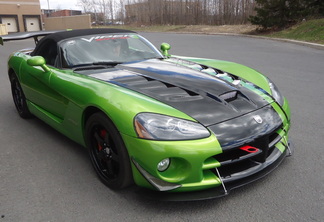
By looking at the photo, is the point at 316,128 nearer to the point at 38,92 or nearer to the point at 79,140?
the point at 79,140

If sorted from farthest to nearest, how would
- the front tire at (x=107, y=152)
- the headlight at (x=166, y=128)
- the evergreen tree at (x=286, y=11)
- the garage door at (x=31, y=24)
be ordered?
the garage door at (x=31, y=24) < the evergreen tree at (x=286, y=11) < the front tire at (x=107, y=152) < the headlight at (x=166, y=128)

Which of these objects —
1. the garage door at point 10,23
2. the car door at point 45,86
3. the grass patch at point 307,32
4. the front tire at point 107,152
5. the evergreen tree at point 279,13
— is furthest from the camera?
the garage door at point 10,23

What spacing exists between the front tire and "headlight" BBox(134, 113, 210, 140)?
0.23 meters

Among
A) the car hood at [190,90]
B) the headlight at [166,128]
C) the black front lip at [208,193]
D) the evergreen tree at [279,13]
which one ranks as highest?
the evergreen tree at [279,13]

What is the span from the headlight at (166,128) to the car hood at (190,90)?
11 cm

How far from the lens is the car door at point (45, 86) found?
3.20m

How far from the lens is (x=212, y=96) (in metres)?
2.59

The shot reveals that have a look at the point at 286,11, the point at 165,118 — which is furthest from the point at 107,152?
the point at 286,11

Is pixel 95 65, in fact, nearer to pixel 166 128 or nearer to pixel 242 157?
pixel 166 128

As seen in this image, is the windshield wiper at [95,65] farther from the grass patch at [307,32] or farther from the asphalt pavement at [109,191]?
the grass patch at [307,32]

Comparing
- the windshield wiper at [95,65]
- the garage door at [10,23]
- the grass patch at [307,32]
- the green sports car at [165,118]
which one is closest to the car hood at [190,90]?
the green sports car at [165,118]

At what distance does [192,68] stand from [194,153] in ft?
4.96

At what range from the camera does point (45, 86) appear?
3418 mm

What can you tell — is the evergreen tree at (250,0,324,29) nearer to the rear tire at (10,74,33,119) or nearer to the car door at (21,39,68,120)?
the rear tire at (10,74,33,119)
